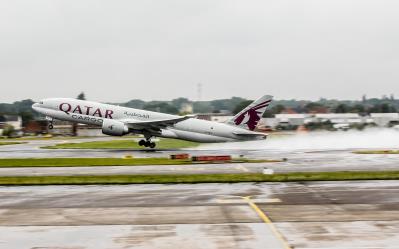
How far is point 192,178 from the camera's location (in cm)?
2739

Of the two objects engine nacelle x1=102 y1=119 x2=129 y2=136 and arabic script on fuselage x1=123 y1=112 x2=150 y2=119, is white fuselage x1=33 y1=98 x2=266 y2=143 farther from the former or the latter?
engine nacelle x1=102 y1=119 x2=129 y2=136

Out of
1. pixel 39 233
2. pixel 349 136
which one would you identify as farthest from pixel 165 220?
pixel 349 136

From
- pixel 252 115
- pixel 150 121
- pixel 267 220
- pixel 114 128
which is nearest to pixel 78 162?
pixel 114 128

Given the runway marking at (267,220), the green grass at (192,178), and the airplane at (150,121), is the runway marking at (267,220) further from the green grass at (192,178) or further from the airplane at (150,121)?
the airplane at (150,121)

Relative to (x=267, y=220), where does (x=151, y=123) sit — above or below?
above

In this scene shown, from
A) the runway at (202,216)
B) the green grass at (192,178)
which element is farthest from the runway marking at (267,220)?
the green grass at (192,178)

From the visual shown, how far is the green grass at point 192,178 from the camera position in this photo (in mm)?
26234

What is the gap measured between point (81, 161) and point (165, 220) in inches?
982

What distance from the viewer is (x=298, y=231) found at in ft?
47.2

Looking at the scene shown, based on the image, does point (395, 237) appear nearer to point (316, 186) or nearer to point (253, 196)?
point (253, 196)

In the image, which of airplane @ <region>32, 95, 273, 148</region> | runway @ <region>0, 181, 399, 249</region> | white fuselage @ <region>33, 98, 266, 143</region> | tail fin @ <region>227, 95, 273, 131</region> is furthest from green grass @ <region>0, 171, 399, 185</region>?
tail fin @ <region>227, 95, 273, 131</region>

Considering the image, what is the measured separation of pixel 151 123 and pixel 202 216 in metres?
36.5

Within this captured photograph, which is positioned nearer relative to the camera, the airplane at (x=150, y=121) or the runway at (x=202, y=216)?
the runway at (x=202, y=216)

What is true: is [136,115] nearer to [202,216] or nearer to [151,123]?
[151,123]
